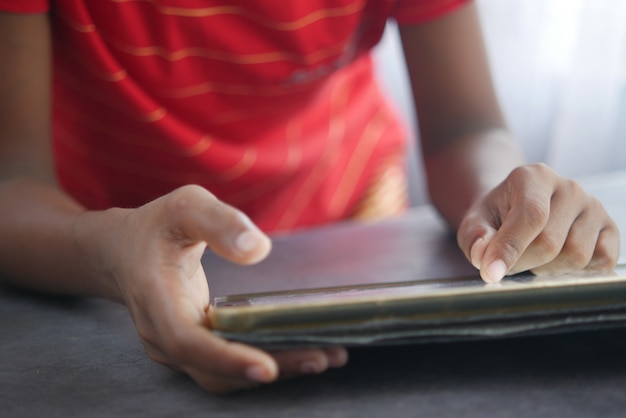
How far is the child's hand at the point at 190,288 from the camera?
1.27 ft

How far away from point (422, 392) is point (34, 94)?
1.47 feet

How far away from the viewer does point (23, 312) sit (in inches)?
23.8

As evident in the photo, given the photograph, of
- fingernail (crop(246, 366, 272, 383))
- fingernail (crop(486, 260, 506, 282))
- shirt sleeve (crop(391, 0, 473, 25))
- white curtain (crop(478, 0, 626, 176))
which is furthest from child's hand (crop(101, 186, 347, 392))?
white curtain (crop(478, 0, 626, 176))

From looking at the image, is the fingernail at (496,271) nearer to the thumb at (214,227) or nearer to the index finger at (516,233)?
the index finger at (516,233)

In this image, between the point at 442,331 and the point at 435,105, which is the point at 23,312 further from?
the point at 435,105

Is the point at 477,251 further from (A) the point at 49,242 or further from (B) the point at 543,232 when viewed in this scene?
(A) the point at 49,242

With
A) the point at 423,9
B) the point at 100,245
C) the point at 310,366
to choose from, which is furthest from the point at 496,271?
the point at 423,9

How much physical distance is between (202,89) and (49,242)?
0.29 metres

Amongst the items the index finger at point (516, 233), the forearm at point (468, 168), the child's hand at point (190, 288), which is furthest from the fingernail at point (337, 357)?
the forearm at point (468, 168)

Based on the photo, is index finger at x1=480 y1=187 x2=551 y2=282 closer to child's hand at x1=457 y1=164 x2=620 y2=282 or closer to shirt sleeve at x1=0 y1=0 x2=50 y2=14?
child's hand at x1=457 y1=164 x2=620 y2=282

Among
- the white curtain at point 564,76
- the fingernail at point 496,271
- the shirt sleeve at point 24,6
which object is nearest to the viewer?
the fingernail at point 496,271

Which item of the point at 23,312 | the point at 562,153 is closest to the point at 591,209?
the point at 23,312

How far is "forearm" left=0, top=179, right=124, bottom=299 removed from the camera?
0.52m

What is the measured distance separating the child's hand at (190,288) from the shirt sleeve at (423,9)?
1.59ft
